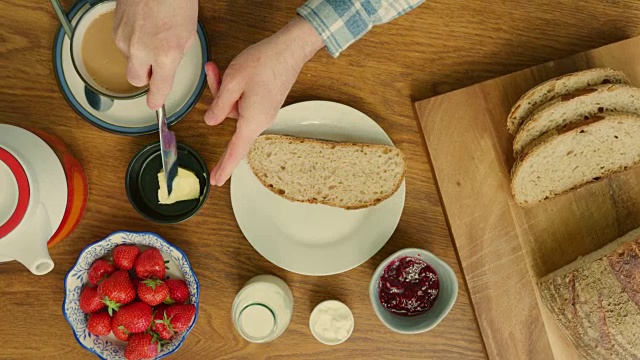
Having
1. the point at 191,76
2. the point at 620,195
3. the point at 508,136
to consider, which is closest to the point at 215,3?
the point at 191,76

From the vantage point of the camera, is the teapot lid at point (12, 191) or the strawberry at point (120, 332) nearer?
the teapot lid at point (12, 191)

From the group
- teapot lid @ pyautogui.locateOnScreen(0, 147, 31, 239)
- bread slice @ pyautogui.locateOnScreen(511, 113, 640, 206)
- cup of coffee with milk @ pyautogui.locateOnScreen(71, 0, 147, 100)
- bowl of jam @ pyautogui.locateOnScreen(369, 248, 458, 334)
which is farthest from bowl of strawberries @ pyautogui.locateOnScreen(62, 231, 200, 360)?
bread slice @ pyautogui.locateOnScreen(511, 113, 640, 206)

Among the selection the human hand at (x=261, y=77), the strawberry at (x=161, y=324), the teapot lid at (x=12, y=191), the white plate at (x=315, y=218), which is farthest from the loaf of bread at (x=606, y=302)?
the teapot lid at (x=12, y=191)

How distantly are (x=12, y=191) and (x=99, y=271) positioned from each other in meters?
0.28

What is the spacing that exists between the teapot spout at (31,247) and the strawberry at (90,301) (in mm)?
170

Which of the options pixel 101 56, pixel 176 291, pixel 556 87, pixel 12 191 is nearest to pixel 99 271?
pixel 176 291

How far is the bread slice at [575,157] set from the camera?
1366 millimetres

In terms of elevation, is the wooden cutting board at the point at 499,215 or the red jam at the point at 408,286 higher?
the wooden cutting board at the point at 499,215

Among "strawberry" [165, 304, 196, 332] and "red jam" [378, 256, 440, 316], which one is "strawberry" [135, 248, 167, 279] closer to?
"strawberry" [165, 304, 196, 332]

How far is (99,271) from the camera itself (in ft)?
4.29

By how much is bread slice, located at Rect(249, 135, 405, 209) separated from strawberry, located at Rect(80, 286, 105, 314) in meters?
0.47

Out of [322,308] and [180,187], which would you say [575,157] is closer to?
[322,308]

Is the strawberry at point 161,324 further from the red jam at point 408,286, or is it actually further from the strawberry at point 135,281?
the red jam at point 408,286

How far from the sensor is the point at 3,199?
1.12 m
